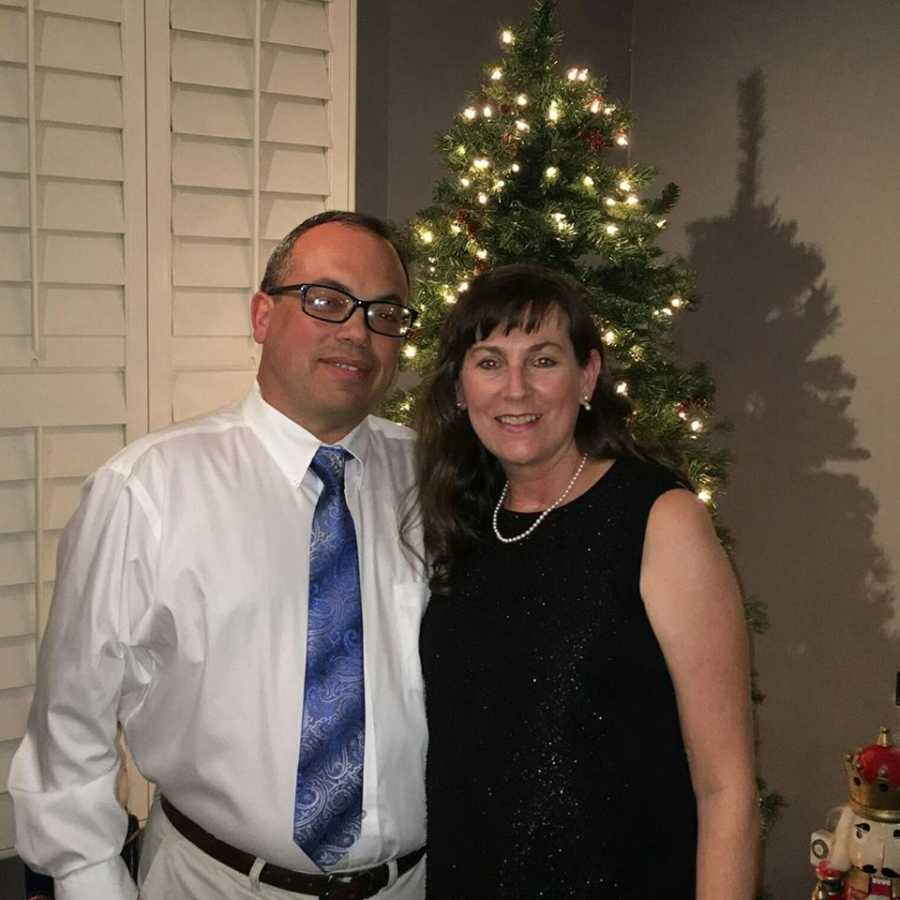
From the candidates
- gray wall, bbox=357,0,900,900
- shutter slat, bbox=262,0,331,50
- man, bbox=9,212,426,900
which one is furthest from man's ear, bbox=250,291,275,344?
gray wall, bbox=357,0,900,900

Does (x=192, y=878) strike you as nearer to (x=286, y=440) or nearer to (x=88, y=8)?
(x=286, y=440)

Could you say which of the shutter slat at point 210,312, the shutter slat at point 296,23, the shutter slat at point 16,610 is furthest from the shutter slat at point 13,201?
the shutter slat at point 16,610

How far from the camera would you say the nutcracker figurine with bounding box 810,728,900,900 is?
2.47 metres

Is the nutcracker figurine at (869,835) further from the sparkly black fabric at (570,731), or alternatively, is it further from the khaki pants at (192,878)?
the khaki pants at (192,878)

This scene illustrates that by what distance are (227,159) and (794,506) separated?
1.68 m

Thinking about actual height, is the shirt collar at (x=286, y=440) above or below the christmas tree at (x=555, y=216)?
below

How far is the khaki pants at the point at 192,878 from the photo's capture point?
176 centimetres

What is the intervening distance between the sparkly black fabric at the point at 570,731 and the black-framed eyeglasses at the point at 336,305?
1.29 ft

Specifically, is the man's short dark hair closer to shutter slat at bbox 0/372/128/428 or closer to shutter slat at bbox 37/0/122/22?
shutter slat at bbox 0/372/128/428

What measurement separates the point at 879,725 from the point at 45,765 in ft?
6.76

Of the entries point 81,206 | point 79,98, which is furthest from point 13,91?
point 81,206

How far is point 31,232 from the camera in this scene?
2.40 metres

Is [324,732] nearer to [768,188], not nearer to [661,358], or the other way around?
[661,358]

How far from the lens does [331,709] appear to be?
177cm
